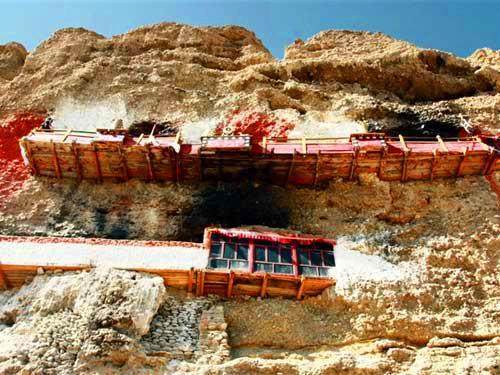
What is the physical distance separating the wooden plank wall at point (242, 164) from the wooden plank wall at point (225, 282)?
5.91 metres

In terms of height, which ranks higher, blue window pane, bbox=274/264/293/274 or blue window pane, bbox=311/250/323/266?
blue window pane, bbox=311/250/323/266

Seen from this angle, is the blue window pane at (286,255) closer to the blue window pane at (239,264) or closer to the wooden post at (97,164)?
the blue window pane at (239,264)

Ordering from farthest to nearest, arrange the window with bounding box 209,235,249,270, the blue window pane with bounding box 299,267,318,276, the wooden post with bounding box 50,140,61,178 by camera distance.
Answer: the wooden post with bounding box 50,140,61,178
the blue window pane with bounding box 299,267,318,276
the window with bounding box 209,235,249,270

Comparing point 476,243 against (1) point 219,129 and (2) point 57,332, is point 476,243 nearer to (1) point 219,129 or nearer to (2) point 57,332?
(1) point 219,129

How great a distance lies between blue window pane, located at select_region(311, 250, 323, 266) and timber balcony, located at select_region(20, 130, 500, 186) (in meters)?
4.46

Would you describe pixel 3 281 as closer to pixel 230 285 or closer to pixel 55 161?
pixel 55 161

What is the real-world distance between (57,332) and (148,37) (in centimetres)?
2303

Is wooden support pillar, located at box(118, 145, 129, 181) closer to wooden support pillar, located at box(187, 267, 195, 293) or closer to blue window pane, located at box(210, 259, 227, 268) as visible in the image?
blue window pane, located at box(210, 259, 227, 268)

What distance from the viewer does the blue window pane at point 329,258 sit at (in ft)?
61.0

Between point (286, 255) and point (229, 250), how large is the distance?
6.45 feet

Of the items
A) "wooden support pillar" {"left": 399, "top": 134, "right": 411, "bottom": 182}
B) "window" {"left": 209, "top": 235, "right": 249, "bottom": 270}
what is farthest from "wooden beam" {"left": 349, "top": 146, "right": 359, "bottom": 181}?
"window" {"left": 209, "top": 235, "right": 249, "bottom": 270}

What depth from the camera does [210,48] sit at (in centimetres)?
3494

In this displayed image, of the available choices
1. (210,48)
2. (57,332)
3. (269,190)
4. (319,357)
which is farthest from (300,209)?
(210,48)

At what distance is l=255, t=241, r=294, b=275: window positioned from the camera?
18016mm
